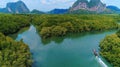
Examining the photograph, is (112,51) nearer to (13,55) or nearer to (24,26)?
(13,55)

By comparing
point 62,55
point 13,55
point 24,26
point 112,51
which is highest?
point 13,55

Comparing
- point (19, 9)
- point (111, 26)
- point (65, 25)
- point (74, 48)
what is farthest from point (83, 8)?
point (74, 48)

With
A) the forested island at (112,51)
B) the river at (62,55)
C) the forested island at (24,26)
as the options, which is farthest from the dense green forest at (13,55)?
the forested island at (112,51)

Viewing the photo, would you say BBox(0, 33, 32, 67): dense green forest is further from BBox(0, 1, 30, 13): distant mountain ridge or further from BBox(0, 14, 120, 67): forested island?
BBox(0, 1, 30, 13): distant mountain ridge

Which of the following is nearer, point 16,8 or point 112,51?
point 112,51

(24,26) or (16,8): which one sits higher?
(24,26)

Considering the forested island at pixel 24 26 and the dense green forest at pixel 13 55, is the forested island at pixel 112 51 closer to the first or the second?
the forested island at pixel 24 26

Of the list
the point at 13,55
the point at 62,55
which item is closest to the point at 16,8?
the point at 62,55

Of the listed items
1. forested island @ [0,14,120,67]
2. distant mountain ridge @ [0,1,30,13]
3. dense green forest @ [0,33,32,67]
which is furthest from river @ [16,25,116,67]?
distant mountain ridge @ [0,1,30,13]
